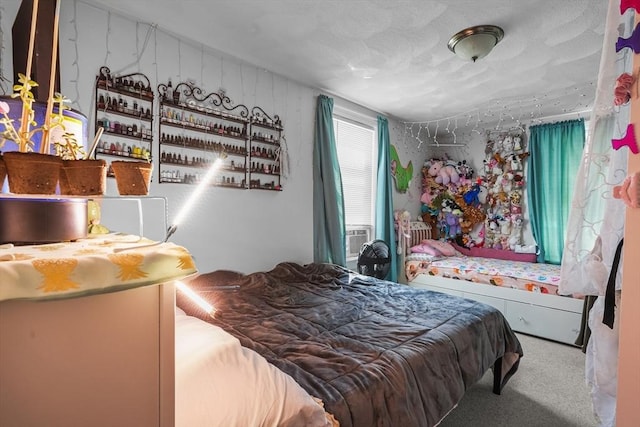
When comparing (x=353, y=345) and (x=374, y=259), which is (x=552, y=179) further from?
(x=353, y=345)

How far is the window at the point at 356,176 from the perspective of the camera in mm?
3752

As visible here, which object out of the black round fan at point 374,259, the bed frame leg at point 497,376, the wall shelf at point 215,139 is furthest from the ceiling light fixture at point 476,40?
the bed frame leg at point 497,376

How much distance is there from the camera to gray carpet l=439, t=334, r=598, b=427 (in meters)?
1.88

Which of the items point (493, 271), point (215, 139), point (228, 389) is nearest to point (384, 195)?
point (493, 271)

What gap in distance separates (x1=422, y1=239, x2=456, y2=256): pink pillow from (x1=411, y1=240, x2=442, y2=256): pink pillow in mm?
39

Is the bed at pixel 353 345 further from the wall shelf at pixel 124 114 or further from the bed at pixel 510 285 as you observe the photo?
the bed at pixel 510 285

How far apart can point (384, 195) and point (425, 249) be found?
3.35ft

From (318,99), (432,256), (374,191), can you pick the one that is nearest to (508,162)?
(432,256)

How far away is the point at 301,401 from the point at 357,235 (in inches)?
123

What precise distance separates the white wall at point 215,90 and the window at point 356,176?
62 centimetres

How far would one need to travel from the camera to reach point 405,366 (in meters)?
1.39

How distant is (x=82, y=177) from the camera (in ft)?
2.10

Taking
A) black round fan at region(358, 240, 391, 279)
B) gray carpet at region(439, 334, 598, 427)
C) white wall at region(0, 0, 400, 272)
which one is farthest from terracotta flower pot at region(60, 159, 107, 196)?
black round fan at region(358, 240, 391, 279)

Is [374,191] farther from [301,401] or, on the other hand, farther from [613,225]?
[301,401]
